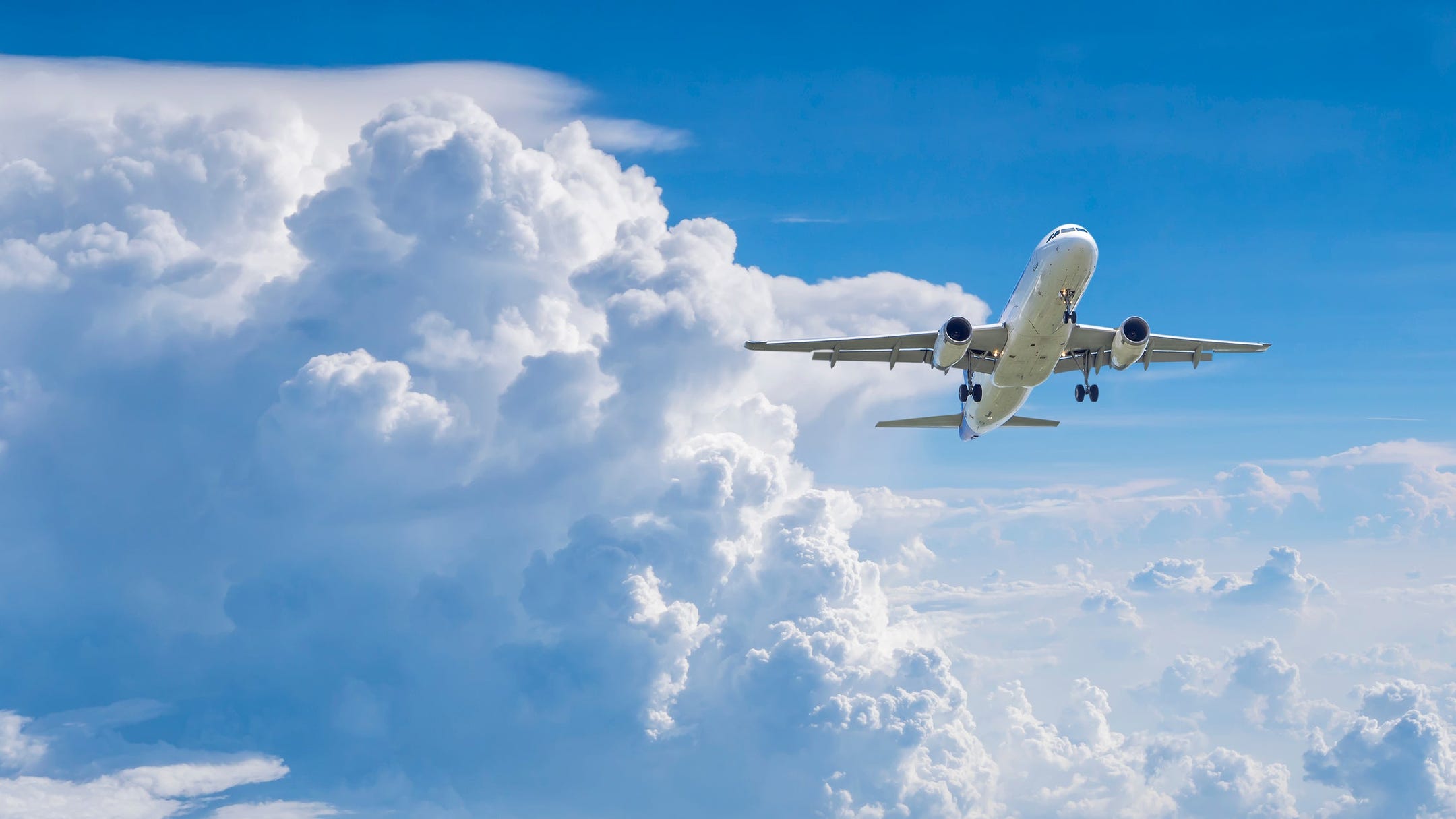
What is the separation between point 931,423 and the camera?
3602 inches

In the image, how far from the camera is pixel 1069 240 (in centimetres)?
5856

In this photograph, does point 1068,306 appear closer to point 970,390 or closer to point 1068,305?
point 1068,305

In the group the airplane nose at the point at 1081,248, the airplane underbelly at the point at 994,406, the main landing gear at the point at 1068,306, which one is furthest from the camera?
the airplane underbelly at the point at 994,406

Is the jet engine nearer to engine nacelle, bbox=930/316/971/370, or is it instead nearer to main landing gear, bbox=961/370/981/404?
engine nacelle, bbox=930/316/971/370

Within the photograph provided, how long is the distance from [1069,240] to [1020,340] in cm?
794

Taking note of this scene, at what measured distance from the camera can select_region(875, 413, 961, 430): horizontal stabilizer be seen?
297 feet

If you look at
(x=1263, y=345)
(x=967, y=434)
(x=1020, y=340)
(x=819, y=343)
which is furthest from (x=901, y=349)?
(x=1263, y=345)

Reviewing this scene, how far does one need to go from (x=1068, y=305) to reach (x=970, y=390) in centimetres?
1358

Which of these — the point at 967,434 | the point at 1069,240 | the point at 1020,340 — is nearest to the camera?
the point at 1069,240

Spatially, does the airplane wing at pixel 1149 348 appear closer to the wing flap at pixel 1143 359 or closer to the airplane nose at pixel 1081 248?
the wing flap at pixel 1143 359

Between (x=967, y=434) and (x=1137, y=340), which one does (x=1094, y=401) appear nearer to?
(x=1137, y=340)

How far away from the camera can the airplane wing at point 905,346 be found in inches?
2675

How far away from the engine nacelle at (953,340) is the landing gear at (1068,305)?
209 inches

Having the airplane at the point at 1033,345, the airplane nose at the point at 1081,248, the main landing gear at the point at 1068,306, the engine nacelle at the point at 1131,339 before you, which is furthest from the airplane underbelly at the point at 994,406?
the airplane nose at the point at 1081,248
